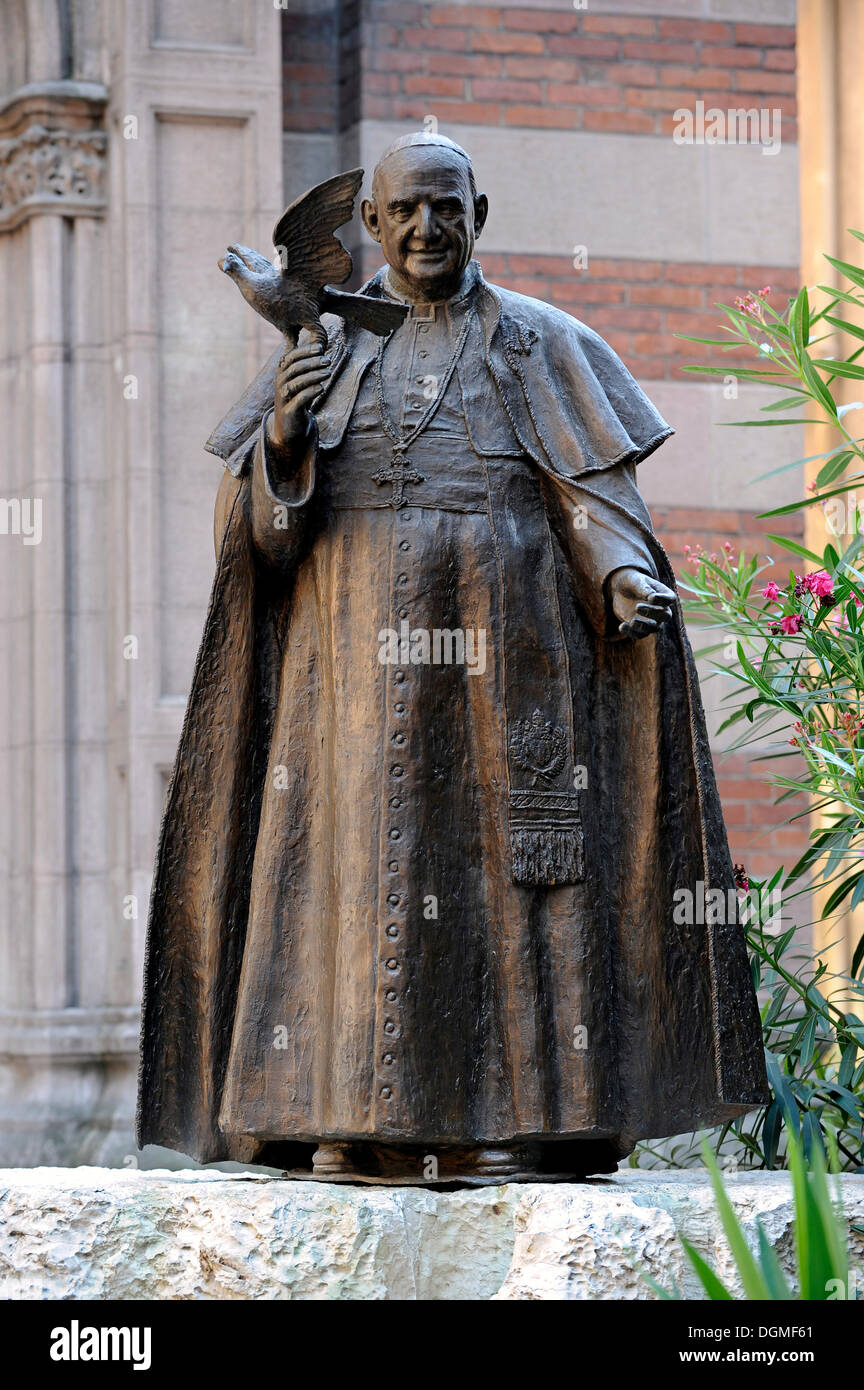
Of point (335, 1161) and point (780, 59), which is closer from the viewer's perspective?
point (335, 1161)

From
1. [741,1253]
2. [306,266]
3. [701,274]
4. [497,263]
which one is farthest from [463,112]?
[741,1253]

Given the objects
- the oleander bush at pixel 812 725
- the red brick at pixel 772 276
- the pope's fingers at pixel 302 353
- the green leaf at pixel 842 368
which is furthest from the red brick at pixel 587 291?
the pope's fingers at pixel 302 353

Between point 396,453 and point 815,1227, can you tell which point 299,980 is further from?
point 815,1227

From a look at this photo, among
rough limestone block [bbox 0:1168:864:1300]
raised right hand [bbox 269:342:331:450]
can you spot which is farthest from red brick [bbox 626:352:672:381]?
rough limestone block [bbox 0:1168:864:1300]

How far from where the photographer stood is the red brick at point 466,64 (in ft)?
25.0

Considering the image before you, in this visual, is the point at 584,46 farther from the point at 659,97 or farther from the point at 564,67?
the point at 659,97

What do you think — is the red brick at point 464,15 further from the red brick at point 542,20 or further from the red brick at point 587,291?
the red brick at point 587,291

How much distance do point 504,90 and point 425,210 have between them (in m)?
3.52

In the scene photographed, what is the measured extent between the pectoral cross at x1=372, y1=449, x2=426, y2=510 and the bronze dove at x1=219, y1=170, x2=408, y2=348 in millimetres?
287

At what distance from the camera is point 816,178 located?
7957mm

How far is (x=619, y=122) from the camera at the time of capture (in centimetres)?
786

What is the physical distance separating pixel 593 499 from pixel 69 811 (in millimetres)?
3322

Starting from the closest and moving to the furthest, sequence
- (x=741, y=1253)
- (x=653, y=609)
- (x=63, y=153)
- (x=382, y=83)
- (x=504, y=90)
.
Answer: (x=741, y=1253) → (x=653, y=609) → (x=63, y=153) → (x=382, y=83) → (x=504, y=90)

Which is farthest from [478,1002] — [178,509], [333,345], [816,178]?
[816,178]
